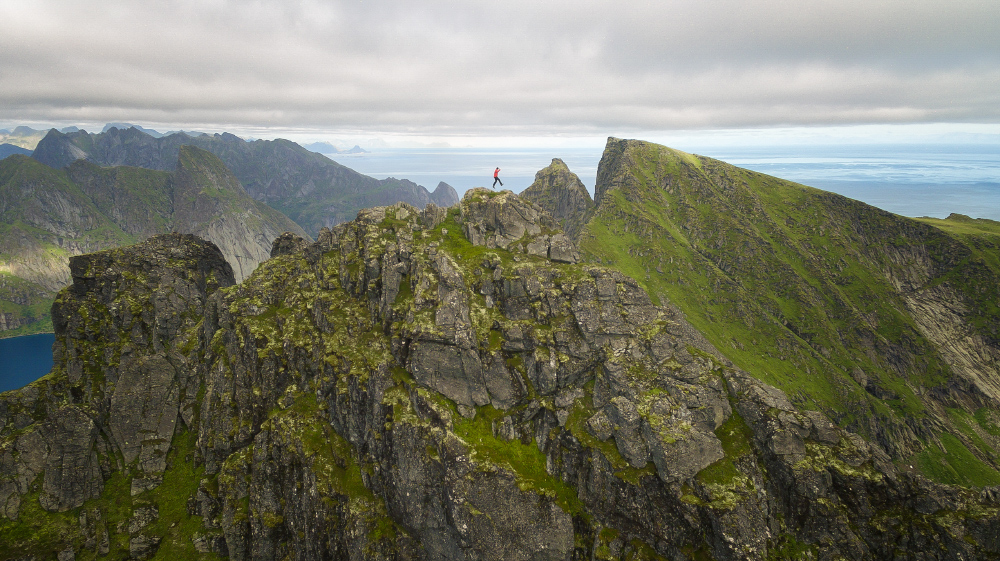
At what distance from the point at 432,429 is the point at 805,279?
507 ft

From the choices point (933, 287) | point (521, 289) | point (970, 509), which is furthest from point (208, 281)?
point (933, 287)

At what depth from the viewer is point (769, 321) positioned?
13438cm

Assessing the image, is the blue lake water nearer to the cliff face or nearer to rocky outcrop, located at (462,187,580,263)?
the cliff face

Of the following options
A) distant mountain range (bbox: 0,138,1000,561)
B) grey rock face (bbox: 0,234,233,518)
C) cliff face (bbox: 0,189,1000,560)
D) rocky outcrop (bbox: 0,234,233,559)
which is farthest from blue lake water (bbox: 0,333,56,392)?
distant mountain range (bbox: 0,138,1000,561)

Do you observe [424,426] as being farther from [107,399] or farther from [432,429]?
[107,399]

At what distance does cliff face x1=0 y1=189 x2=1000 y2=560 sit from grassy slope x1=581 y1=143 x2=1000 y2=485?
279 feet

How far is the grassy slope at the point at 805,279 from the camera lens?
113375 mm

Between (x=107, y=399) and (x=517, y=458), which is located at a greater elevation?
(x=517, y=458)

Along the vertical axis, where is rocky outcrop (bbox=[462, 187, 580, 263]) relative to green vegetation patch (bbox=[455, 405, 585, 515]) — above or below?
above

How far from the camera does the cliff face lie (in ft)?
141

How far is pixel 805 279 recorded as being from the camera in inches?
5733

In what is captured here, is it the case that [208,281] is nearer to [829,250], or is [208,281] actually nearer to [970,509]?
[970,509]

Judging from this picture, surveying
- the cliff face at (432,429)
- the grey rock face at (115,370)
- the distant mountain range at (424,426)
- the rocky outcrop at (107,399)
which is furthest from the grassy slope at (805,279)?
the rocky outcrop at (107,399)

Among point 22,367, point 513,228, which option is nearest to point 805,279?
point 513,228
